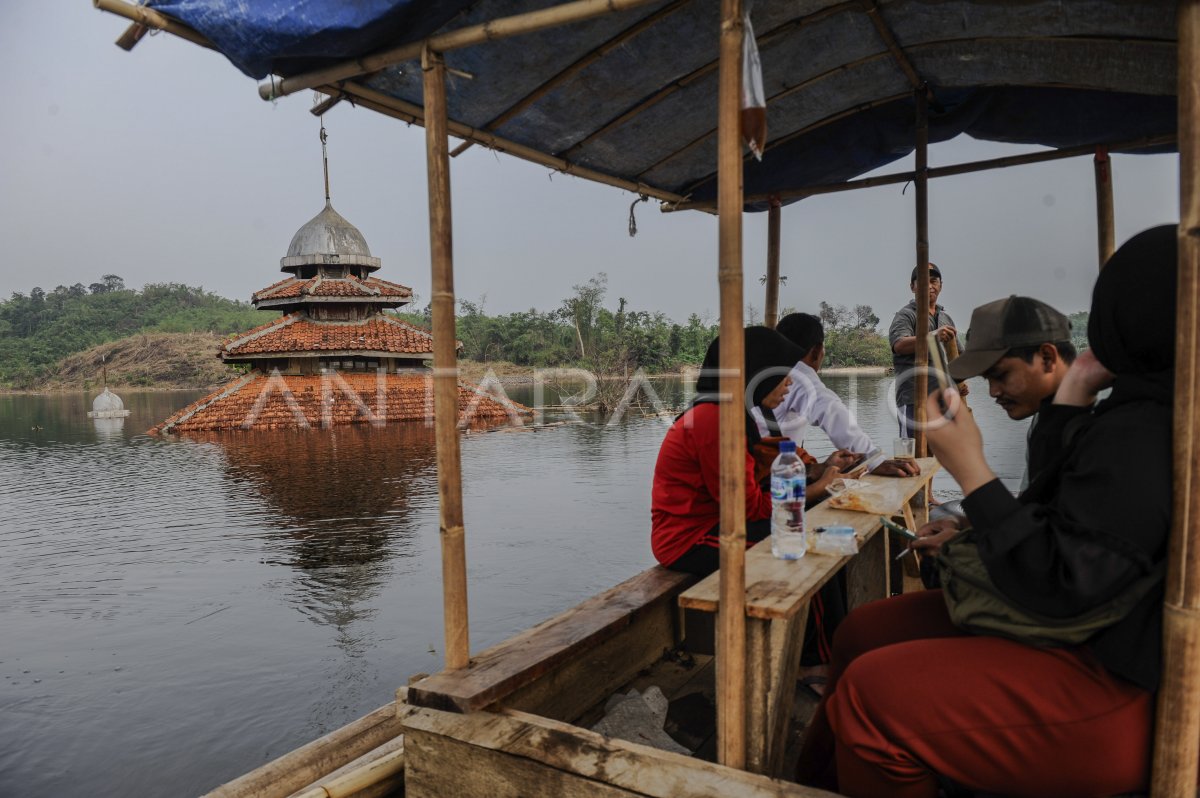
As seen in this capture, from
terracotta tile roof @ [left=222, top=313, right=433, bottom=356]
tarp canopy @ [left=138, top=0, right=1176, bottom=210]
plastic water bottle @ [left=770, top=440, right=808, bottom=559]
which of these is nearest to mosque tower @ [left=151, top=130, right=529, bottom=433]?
terracotta tile roof @ [left=222, top=313, right=433, bottom=356]

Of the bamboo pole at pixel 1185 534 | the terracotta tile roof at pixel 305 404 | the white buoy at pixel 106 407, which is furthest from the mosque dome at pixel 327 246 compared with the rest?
the bamboo pole at pixel 1185 534

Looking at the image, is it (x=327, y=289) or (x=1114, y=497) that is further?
(x=327, y=289)

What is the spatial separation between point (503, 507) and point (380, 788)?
370 inches

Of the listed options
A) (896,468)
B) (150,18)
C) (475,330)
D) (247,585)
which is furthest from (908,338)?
(475,330)

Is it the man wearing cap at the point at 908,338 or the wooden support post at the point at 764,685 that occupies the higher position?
the man wearing cap at the point at 908,338

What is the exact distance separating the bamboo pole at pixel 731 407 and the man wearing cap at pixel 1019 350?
0.63m

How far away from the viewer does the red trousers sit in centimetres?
149

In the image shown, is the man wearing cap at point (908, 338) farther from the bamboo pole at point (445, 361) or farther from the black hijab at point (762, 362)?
the bamboo pole at point (445, 361)

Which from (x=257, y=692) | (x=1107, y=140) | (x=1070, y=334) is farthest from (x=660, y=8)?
(x=257, y=692)

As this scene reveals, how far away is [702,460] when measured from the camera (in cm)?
303

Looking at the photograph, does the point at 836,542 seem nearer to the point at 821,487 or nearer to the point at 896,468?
the point at 821,487

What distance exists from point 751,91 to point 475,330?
5465 cm

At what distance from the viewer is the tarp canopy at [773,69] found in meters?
2.37

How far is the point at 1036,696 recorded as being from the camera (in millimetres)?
1500
